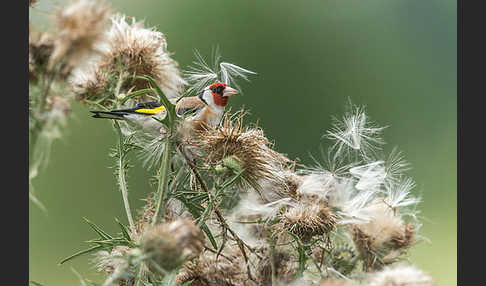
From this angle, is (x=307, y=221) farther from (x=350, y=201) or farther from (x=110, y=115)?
(x=110, y=115)

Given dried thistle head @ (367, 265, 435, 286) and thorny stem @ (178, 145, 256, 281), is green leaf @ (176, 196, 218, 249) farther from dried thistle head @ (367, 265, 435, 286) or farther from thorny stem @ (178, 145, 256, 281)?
dried thistle head @ (367, 265, 435, 286)

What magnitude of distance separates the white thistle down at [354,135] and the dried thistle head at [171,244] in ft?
1.39

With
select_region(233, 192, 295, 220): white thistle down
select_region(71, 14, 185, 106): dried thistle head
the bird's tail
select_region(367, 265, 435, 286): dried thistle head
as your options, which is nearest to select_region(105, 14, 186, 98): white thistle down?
select_region(71, 14, 185, 106): dried thistle head

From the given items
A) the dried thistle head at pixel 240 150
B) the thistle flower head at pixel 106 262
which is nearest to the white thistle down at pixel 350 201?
the dried thistle head at pixel 240 150

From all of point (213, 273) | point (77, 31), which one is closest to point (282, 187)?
point (213, 273)

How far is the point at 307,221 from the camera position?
731 millimetres

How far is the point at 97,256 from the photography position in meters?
0.77

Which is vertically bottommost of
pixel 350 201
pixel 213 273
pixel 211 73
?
pixel 213 273

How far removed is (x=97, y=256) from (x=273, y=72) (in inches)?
56.6

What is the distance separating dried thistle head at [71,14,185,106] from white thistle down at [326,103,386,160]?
279 millimetres

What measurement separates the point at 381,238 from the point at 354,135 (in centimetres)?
19

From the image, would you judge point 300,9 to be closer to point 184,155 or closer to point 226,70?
point 226,70

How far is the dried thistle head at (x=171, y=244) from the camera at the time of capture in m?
0.50

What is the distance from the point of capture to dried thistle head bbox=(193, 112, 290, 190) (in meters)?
0.72
